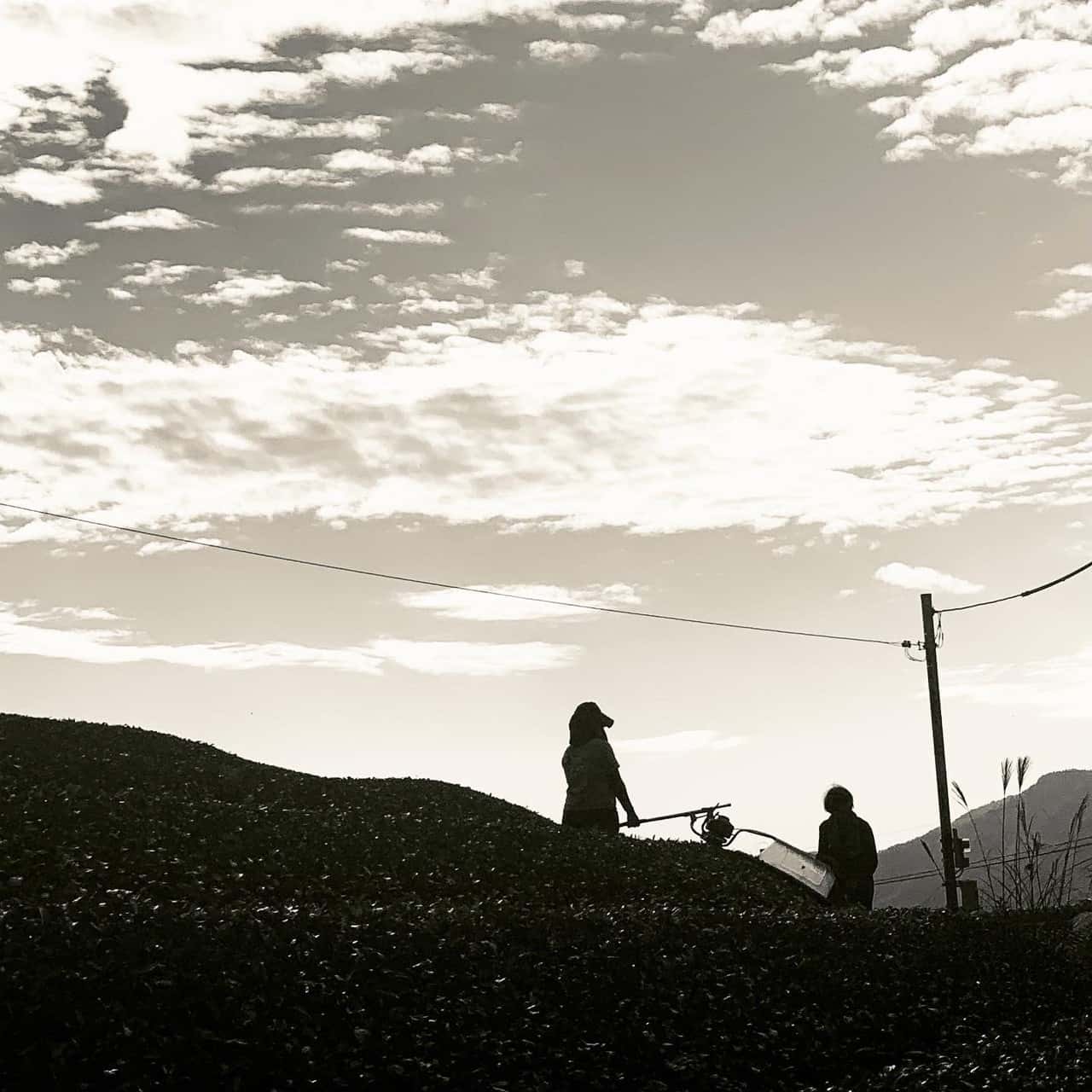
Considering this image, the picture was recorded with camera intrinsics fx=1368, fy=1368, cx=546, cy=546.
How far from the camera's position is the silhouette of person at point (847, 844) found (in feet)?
56.3

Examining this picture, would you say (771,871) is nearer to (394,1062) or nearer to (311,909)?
(311,909)

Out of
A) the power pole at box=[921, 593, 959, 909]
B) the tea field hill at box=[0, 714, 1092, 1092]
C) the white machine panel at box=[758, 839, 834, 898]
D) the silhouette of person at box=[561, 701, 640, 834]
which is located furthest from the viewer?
the power pole at box=[921, 593, 959, 909]

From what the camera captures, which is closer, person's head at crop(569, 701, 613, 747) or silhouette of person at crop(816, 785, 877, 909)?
silhouette of person at crop(816, 785, 877, 909)

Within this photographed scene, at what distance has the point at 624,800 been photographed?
19.1 m

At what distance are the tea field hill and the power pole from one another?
624 centimetres

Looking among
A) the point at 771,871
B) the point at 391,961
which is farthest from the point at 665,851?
the point at 391,961

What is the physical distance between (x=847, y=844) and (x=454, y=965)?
323 inches

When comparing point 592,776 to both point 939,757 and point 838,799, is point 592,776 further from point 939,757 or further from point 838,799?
point 939,757

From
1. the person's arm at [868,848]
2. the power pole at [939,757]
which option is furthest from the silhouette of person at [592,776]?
the power pole at [939,757]

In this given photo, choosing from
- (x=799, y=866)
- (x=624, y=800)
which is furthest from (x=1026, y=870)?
(x=624, y=800)

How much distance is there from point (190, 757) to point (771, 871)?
9.30m

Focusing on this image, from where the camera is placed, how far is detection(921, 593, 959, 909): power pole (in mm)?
24859

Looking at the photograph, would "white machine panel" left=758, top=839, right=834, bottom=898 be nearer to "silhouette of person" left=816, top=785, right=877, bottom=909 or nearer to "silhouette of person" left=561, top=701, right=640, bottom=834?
"silhouette of person" left=816, top=785, right=877, bottom=909

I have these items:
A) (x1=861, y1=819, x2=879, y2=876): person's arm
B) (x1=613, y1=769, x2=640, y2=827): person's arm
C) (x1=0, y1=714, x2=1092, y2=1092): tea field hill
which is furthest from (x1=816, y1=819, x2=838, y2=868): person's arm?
(x1=613, y1=769, x2=640, y2=827): person's arm
